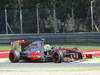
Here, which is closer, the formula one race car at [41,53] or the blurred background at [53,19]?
the formula one race car at [41,53]

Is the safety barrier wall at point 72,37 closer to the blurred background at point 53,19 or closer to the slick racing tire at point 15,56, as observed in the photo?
the blurred background at point 53,19

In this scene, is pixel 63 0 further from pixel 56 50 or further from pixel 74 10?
pixel 56 50

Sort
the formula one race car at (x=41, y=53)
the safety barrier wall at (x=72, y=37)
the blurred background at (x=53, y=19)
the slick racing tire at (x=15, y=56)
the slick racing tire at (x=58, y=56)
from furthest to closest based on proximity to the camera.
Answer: the blurred background at (x=53, y=19) < the safety barrier wall at (x=72, y=37) < the slick racing tire at (x=15, y=56) < the formula one race car at (x=41, y=53) < the slick racing tire at (x=58, y=56)

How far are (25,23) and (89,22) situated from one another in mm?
5336

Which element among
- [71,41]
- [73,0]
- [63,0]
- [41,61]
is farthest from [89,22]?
[41,61]

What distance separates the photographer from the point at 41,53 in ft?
53.1

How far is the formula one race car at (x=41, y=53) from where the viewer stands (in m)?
15.5

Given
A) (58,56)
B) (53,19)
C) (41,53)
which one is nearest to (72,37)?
(53,19)

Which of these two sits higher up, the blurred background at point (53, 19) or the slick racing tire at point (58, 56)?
the blurred background at point (53, 19)

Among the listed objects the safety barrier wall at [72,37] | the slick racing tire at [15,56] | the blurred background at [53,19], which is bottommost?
the slick racing tire at [15,56]

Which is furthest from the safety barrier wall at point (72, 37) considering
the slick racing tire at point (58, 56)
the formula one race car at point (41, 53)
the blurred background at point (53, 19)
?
the slick racing tire at point (58, 56)

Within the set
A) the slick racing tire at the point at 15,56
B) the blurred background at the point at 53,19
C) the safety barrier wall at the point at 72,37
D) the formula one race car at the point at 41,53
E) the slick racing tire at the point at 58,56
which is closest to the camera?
the slick racing tire at the point at 58,56

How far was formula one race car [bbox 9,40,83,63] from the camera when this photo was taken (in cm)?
1554

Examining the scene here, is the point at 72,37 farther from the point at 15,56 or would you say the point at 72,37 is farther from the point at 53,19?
the point at 15,56
